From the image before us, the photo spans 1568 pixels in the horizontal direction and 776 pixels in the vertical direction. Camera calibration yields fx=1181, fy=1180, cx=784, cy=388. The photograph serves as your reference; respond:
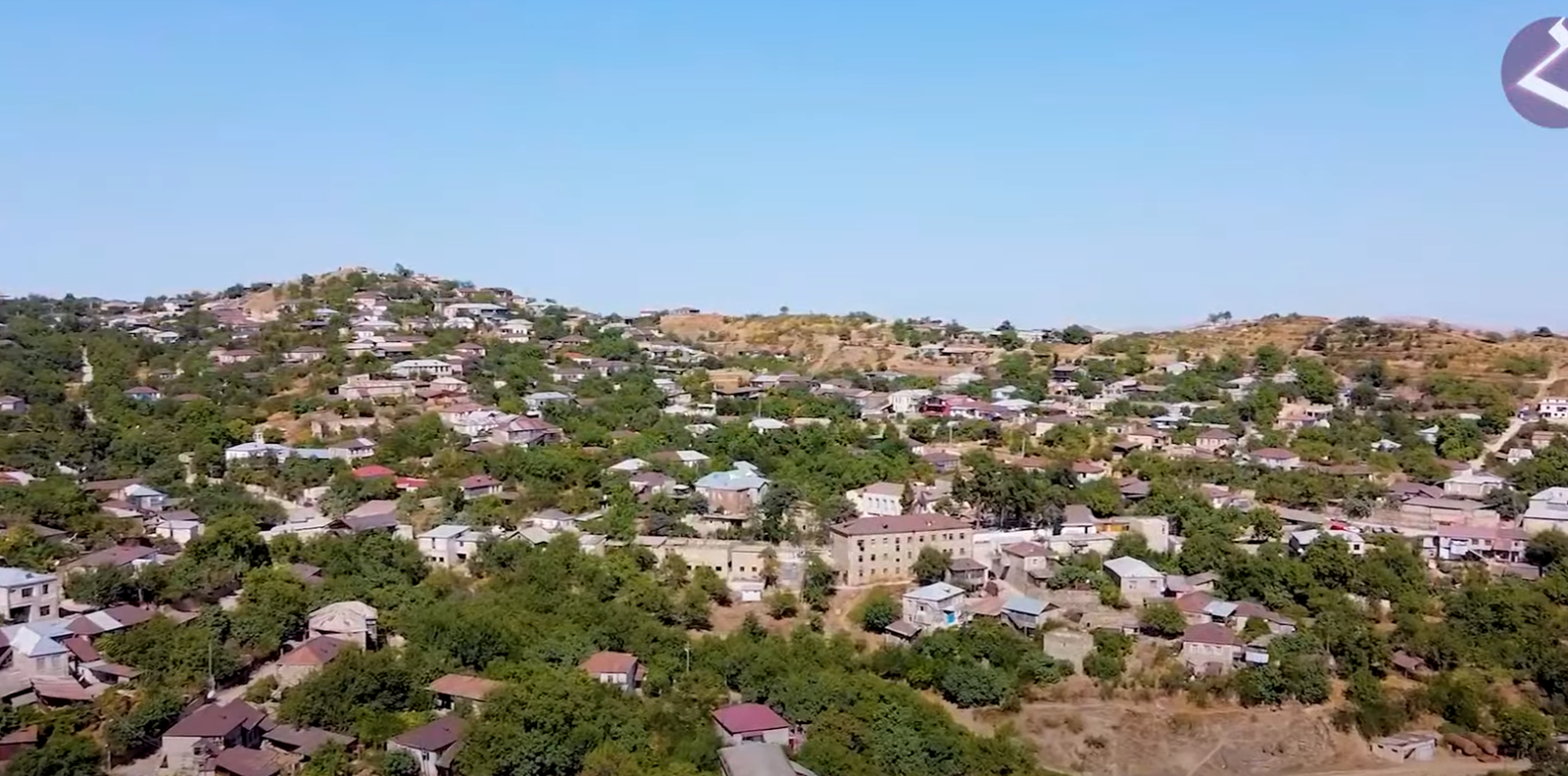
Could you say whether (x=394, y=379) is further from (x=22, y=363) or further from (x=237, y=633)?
(x=237, y=633)

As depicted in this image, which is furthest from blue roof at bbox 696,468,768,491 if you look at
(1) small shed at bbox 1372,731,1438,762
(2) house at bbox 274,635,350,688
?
(1) small shed at bbox 1372,731,1438,762

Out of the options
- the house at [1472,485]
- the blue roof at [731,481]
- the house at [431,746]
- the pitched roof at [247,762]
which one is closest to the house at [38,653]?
the pitched roof at [247,762]

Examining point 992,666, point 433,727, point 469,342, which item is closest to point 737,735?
point 433,727

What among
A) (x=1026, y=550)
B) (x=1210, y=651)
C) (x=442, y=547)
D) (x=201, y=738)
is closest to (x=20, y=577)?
(x=201, y=738)

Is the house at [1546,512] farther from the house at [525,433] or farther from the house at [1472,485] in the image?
the house at [525,433]

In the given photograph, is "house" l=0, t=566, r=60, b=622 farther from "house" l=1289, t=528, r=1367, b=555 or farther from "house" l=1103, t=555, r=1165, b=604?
"house" l=1289, t=528, r=1367, b=555

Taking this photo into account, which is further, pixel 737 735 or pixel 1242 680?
pixel 1242 680

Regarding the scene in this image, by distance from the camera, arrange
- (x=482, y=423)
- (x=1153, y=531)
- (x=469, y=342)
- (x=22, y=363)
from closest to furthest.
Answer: (x=1153, y=531) → (x=482, y=423) → (x=22, y=363) → (x=469, y=342)

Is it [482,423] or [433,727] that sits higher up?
[482,423]
